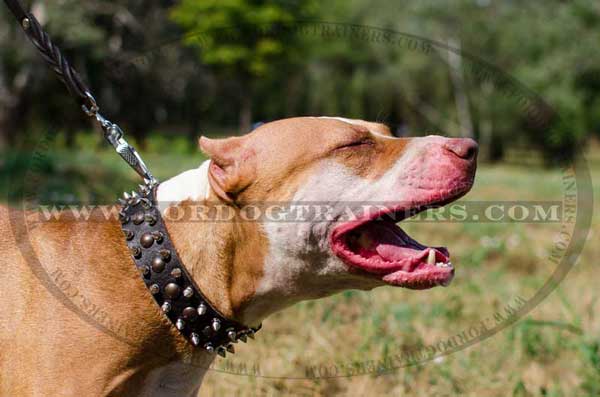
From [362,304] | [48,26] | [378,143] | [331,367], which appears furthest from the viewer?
[48,26]

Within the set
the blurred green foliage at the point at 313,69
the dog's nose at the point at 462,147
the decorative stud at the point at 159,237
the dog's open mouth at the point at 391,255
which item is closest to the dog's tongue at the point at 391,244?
the dog's open mouth at the point at 391,255

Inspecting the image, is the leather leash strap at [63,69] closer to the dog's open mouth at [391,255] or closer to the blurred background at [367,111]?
the dog's open mouth at [391,255]

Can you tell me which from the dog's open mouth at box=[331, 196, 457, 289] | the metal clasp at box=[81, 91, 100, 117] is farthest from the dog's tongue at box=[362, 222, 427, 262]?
the metal clasp at box=[81, 91, 100, 117]

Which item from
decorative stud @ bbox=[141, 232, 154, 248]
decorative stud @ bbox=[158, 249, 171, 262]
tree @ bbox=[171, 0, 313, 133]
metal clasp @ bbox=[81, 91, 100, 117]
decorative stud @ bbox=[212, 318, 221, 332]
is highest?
tree @ bbox=[171, 0, 313, 133]

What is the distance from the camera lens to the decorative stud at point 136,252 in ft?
7.10

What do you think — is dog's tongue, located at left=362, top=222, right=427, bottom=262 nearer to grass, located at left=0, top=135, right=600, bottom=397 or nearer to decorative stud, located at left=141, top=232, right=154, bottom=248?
decorative stud, located at left=141, top=232, right=154, bottom=248

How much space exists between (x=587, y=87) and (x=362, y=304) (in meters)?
25.1

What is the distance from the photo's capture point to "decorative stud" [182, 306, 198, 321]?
6.97 feet

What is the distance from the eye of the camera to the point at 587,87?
26312mm

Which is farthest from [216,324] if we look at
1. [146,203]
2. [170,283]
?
[146,203]

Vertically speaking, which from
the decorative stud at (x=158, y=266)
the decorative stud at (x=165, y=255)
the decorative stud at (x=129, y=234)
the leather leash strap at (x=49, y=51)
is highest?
the leather leash strap at (x=49, y=51)

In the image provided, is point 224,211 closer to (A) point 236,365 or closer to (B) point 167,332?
(B) point 167,332

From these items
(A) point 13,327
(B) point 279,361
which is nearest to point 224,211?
(A) point 13,327

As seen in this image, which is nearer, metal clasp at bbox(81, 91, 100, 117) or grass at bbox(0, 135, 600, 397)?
metal clasp at bbox(81, 91, 100, 117)
